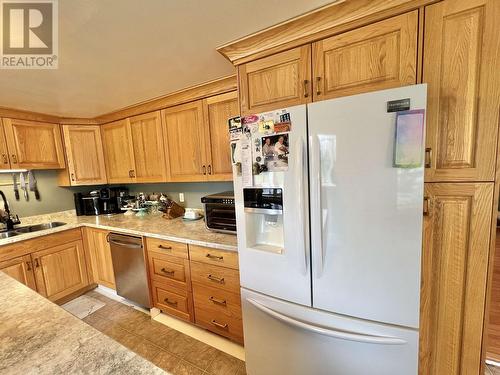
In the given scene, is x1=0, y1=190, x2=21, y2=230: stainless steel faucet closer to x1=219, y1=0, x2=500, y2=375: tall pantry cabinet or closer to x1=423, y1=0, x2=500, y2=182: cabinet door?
x1=219, y1=0, x2=500, y2=375: tall pantry cabinet

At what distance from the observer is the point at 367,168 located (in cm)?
93

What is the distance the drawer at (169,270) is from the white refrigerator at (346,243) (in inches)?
34.9

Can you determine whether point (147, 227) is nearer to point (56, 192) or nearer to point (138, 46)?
point (138, 46)

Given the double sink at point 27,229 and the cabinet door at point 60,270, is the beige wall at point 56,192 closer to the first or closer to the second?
the double sink at point 27,229

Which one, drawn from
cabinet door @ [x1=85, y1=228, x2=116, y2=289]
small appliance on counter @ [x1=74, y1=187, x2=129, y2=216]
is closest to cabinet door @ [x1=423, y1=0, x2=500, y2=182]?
cabinet door @ [x1=85, y1=228, x2=116, y2=289]

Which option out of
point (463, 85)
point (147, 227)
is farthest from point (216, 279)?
point (463, 85)

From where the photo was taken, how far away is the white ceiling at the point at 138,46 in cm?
99

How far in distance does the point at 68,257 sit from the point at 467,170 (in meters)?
3.43

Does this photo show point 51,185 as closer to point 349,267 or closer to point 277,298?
point 277,298

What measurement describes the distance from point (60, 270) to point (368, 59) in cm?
332

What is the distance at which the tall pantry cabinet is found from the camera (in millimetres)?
894

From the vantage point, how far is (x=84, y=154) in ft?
8.93

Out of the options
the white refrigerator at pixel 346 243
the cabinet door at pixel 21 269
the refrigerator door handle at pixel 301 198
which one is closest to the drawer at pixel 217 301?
the white refrigerator at pixel 346 243

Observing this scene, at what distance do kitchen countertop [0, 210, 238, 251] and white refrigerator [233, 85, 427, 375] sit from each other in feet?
1.82
